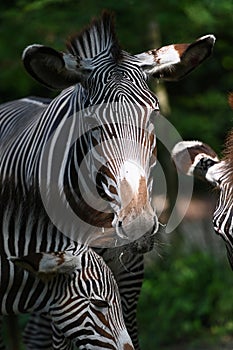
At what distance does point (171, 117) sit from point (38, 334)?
4432mm

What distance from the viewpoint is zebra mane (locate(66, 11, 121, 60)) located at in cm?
750

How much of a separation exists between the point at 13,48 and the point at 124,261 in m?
5.24

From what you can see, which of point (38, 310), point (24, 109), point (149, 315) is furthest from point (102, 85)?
point (149, 315)

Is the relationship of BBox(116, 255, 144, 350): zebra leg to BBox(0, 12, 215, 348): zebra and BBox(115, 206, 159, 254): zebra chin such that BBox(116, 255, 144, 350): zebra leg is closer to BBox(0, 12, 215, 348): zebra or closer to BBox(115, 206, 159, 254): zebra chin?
BBox(0, 12, 215, 348): zebra

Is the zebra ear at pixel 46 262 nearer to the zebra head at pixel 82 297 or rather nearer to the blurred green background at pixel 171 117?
the zebra head at pixel 82 297

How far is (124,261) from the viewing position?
7535 millimetres

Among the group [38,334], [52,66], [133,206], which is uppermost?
[52,66]

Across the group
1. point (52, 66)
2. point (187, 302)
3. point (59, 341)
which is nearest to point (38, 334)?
point (187, 302)

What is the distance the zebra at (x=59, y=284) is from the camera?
6098mm

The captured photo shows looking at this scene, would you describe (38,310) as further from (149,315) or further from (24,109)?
(149,315)

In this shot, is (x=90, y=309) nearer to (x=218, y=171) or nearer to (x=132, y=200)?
(x=132, y=200)

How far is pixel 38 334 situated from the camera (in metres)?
9.36

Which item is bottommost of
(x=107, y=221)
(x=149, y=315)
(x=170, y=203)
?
(x=149, y=315)

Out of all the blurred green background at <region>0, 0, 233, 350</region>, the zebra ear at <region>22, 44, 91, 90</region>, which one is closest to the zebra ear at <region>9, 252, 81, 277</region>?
the zebra ear at <region>22, 44, 91, 90</region>
